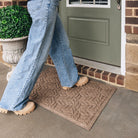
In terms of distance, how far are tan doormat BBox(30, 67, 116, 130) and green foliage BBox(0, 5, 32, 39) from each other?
2.30ft

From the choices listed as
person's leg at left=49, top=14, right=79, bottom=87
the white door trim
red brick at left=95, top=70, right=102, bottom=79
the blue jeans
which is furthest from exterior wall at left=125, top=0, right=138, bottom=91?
the blue jeans

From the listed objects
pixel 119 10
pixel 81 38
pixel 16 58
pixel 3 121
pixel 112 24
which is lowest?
pixel 3 121

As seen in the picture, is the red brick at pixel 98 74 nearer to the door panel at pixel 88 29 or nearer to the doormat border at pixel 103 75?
the doormat border at pixel 103 75

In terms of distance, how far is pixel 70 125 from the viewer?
191 cm

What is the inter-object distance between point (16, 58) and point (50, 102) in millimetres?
787

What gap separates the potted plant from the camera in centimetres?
240

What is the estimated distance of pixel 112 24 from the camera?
2.67 meters

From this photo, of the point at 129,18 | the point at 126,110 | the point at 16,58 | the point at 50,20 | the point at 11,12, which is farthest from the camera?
the point at 16,58

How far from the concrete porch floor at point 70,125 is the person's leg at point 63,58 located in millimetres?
486

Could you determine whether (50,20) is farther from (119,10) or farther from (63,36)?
(119,10)

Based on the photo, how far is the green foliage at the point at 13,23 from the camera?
2.40 metres

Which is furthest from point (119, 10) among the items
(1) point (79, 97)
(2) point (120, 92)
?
(1) point (79, 97)

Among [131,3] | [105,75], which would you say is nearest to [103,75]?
[105,75]

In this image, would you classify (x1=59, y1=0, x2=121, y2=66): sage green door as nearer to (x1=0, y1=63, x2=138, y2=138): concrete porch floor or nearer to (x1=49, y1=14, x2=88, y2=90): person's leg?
(x1=49, y1=14, x2=88, y2=90): person's leg
